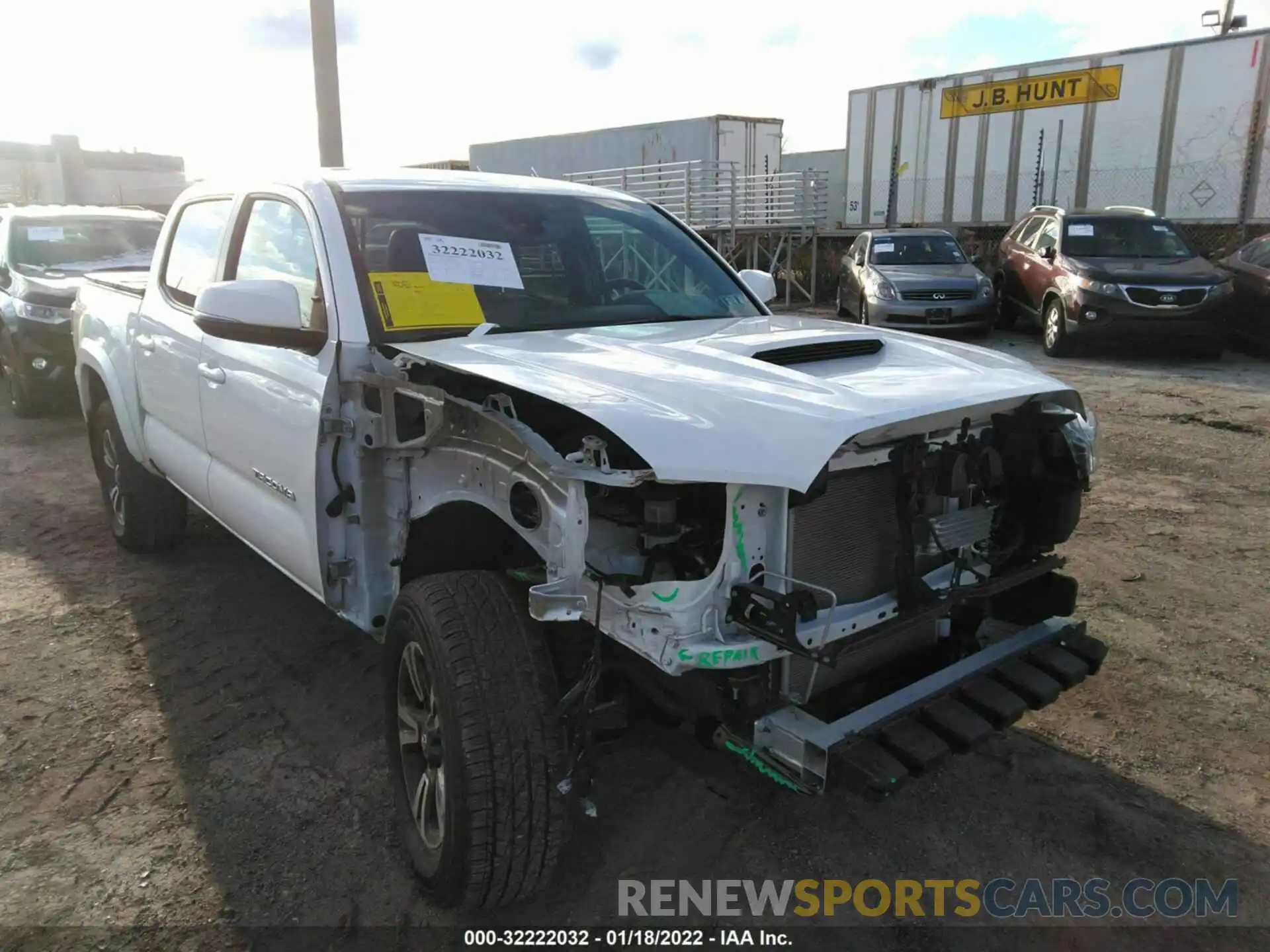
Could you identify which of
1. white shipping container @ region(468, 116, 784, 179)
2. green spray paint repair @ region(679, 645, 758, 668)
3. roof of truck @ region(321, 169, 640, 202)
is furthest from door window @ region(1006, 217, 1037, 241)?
green spray paint repair @ region(679, 645, 758, 668)

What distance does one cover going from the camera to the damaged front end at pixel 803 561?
218cm

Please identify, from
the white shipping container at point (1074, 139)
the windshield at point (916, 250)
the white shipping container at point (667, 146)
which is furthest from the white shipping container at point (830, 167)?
the windshield at point (916, 250)

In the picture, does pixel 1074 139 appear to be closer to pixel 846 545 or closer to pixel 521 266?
pixel 521 266

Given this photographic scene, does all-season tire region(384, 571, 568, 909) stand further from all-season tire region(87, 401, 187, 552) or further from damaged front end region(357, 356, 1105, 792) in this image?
all-season tire region(87, 401, 187, 552)

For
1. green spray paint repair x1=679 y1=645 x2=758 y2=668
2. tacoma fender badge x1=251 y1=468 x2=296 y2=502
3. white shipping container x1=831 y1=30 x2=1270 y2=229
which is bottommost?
green spray paint repair x1=679 y1=645 x2=758 y2=668

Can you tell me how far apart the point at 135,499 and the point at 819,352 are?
12.7ft

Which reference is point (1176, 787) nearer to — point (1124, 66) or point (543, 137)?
point (1124, 66)

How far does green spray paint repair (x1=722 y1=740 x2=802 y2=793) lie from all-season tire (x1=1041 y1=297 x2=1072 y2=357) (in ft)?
33.7

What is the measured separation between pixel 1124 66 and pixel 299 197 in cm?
1567

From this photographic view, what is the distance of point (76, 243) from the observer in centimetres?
982

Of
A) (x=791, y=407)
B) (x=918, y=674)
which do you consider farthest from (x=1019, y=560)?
(x=791, y=407)

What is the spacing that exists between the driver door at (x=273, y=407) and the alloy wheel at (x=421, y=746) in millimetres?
596

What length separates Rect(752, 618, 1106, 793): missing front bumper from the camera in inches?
86.1

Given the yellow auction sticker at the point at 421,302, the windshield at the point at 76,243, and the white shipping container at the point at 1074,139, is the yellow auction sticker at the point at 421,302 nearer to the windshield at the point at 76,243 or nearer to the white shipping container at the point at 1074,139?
the windshield at the point at 76,243
